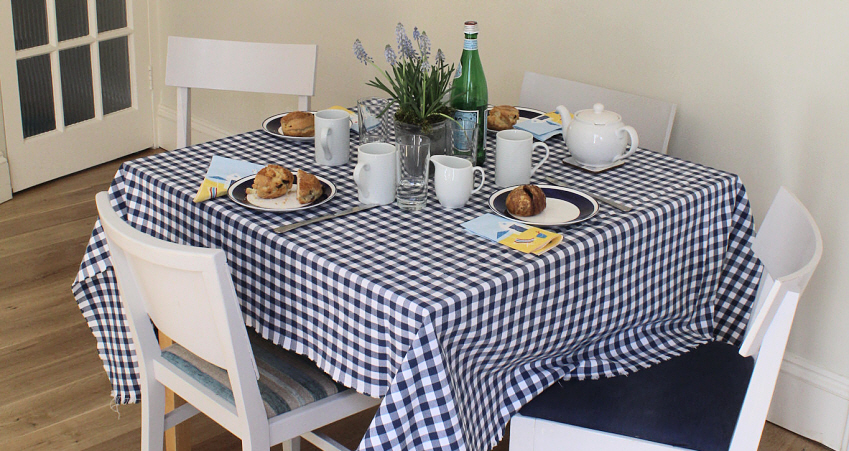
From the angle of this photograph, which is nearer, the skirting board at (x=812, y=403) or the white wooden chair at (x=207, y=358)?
the white wooden chair at (x=207, y=358)

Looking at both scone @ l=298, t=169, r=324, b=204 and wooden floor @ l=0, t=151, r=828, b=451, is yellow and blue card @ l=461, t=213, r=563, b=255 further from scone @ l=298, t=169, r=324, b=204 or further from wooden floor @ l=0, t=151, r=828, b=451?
wooden floor @ l=0, t=151, r=828, b=451

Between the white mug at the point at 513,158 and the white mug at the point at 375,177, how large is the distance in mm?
231

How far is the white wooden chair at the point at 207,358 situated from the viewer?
1221 mm

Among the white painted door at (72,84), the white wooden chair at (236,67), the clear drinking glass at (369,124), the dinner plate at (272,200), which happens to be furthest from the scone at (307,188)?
the white painted door at (72,84)

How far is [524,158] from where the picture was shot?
5.43 feet

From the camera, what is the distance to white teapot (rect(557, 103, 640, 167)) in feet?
5.70

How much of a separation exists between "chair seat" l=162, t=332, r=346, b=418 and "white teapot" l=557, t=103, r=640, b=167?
725 mm

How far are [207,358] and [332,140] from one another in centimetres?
59

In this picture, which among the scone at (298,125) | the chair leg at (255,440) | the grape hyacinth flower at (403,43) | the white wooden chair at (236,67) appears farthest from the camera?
the white wooden chair at (236,67)

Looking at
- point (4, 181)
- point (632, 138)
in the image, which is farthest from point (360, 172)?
point (4, 181)

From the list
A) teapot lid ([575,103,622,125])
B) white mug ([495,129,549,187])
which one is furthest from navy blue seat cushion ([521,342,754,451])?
teapot lid ([575,103,622,125])

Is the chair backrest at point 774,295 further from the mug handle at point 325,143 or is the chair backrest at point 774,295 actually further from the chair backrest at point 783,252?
the mug handle at point 325,143

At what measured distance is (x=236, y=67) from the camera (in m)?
2.37

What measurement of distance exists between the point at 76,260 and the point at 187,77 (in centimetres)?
91
